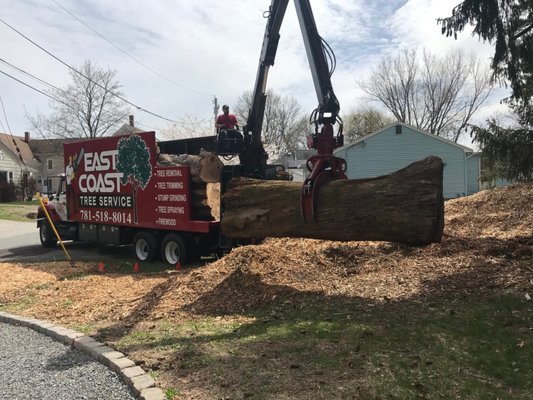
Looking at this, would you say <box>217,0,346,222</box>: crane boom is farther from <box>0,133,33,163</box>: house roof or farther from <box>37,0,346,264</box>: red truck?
<box>0,133,33,163</box>: house roof

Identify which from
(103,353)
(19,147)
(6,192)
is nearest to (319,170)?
(103,353)

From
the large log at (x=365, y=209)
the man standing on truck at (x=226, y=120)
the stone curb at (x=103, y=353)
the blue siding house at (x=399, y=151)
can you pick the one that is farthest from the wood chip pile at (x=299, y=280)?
the blue siding house at (x=399, y=151)

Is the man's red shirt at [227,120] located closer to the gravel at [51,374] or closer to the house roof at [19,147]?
the gravel at [51,374]

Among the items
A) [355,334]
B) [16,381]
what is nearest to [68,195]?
[16,381]

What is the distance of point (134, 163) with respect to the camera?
12.0 metres

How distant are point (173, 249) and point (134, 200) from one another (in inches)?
63.3

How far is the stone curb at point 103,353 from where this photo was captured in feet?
13.4

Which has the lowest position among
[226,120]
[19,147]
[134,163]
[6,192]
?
[6,192]

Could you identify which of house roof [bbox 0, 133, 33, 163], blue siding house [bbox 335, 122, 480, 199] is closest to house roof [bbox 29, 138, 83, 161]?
house roof [bbox 0, 133, 33, 163]

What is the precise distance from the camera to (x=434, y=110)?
50281mm

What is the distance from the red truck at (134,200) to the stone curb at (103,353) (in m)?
4.77

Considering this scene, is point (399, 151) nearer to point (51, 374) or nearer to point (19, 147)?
point (51, 374)

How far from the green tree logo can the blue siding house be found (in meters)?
22.1

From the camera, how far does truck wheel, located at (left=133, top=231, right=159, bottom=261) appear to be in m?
12.0
